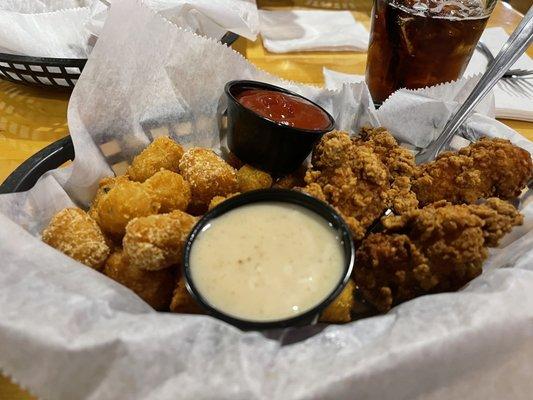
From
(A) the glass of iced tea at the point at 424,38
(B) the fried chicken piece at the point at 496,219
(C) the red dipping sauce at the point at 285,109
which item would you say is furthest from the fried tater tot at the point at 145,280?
(A) the glass of iced tea at the point at 424,38

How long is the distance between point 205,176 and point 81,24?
127 cm

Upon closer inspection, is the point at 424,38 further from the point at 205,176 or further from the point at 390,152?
the point at 205,176

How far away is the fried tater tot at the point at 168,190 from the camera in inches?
60.8

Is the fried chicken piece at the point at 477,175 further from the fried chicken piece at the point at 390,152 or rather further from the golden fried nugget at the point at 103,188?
the golden fried nugget at the point at 103,188

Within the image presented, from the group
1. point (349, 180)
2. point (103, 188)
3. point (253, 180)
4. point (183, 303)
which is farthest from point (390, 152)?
point (103, 188)

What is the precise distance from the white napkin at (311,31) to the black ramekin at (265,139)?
1186 mm

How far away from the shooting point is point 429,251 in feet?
4.42

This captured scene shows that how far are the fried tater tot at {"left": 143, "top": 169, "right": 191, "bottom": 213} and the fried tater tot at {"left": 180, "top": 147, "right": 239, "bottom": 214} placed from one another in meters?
0.04

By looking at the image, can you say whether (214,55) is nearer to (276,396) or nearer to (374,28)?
(374,28)

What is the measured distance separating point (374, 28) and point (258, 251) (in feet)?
4.75

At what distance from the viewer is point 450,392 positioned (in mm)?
1077

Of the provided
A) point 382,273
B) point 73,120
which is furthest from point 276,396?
point 73,120

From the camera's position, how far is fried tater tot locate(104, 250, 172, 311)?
4.54 ft

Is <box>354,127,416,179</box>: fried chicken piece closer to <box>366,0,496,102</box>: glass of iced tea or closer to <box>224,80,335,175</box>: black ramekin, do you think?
<box>224,80,335,175</box>: black ramekin
